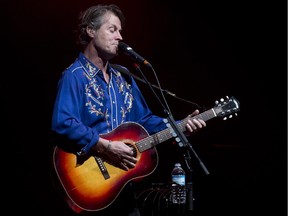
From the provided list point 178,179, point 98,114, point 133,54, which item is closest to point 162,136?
point 98,114

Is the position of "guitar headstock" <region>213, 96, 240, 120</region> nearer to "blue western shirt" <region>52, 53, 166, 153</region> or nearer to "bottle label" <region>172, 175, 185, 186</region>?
"blue western shirt" <region>52, 53, 166, 153</region>

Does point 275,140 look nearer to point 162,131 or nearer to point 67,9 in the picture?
point 162,131

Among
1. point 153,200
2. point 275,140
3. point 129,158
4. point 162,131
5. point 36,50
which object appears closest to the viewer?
point 129,158

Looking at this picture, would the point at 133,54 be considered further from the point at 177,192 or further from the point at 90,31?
the point at 177,192

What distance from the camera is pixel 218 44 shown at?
441 centimetres

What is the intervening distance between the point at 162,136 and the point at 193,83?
165 centimetres

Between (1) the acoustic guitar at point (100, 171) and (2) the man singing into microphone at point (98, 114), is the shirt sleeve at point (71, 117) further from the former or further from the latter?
(1) the acoustic guitar at point (100, 171)

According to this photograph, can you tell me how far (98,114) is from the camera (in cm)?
264

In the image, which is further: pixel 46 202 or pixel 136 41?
pixel 136 41

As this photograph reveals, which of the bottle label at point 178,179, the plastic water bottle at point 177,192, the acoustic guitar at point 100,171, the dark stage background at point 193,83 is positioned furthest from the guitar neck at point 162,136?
the bottle label at point 178,179

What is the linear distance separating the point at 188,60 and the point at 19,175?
7.02 ft

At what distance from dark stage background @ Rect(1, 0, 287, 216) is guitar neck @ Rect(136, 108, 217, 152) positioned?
2.72ft

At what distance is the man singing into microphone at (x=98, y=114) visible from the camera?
2445 millimetres

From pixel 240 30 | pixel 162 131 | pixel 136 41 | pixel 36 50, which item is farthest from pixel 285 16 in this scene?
pixel 36 50
